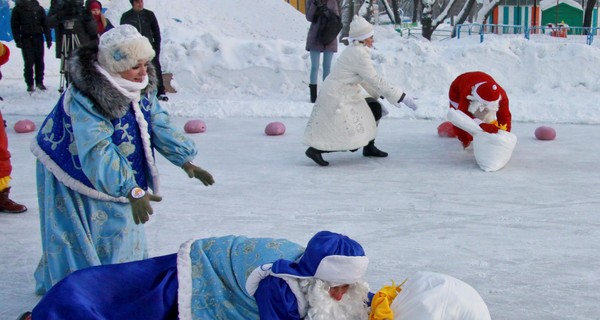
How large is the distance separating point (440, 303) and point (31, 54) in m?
10.4

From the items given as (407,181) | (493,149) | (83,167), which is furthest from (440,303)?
(493,149)

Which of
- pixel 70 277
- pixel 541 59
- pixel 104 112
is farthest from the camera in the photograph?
pixel 541 59

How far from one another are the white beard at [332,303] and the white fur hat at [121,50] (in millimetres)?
1284

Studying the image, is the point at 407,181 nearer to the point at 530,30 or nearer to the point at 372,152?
the point at 372,152

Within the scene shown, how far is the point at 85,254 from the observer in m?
3.36

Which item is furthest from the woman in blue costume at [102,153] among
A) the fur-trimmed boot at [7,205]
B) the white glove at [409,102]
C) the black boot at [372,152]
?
the black boot at [372,152]

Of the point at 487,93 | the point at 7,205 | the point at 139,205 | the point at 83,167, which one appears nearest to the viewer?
the point at 139,205

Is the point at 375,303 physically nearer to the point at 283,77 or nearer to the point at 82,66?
the point at 82,66

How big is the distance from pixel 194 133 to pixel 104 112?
5.28m

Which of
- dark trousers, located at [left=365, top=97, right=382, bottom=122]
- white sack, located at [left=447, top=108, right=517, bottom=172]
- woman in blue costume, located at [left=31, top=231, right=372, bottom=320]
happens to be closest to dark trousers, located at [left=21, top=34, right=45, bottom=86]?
dark trousers, located at [left=365, top=97, right=382, bottom=122]

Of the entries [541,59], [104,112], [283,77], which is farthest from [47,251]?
[541,59]

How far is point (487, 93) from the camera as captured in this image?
258 inches

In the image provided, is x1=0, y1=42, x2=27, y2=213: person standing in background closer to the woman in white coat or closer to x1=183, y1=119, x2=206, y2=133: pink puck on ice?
the woman in white coat

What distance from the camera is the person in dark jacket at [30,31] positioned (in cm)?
1155
